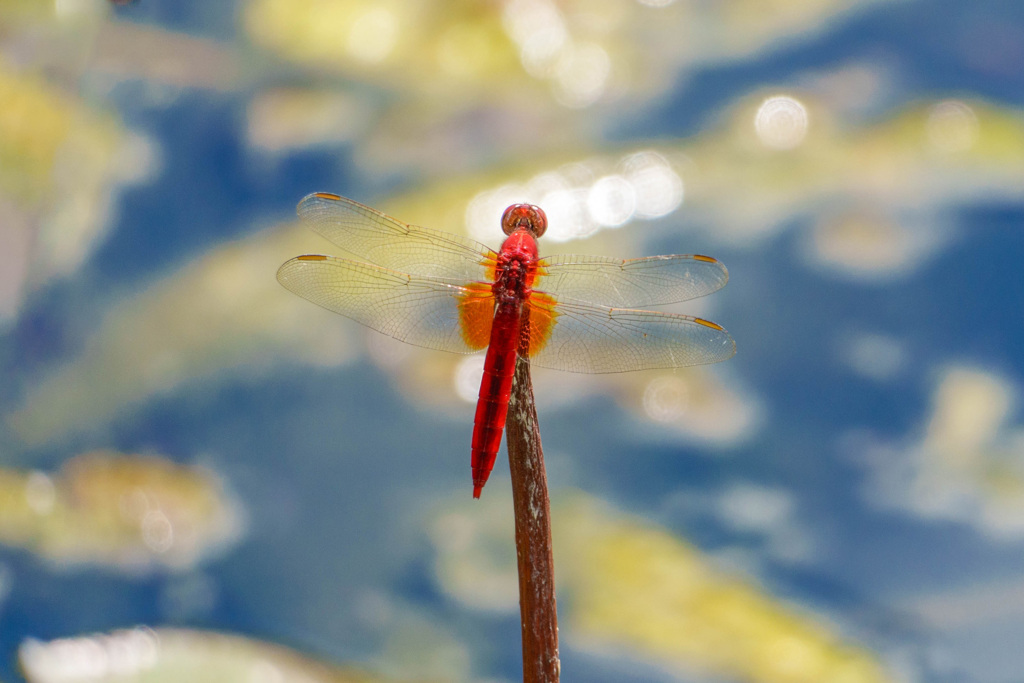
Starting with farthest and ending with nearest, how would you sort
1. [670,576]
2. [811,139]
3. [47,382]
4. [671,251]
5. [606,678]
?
[811,139] → [671,251] → [47,382] → [670,576] → [606,678]

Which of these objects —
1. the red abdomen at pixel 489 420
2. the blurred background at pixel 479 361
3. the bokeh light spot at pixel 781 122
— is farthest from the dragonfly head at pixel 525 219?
the bokeh light spot at pixel 781 122

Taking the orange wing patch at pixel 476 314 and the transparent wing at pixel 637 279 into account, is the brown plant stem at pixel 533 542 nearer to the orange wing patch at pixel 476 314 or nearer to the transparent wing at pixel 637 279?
the orange wing patch at pixel 476 314

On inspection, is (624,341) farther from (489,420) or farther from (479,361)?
(479,361)

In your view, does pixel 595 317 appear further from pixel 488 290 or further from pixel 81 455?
pixel 81 455

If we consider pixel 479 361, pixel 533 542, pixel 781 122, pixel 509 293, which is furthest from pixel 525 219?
pixel 781 122

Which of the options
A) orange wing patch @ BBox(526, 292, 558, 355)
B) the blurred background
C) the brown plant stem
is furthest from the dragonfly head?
the blurred background

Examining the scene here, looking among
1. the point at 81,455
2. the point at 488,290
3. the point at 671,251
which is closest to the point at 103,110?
the point at 81,455
